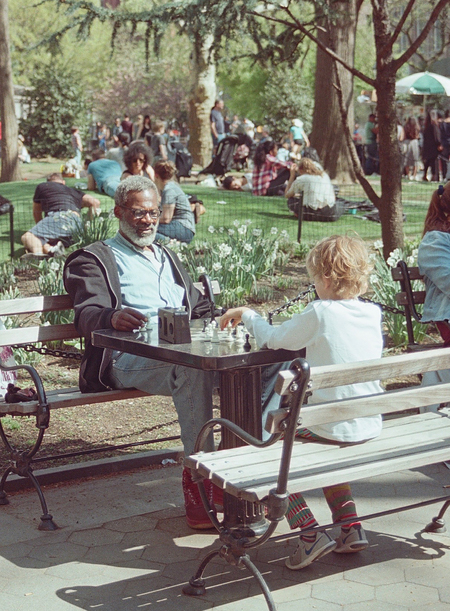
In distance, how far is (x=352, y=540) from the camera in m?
3.62

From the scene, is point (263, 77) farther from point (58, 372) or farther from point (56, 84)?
point (58, 372)

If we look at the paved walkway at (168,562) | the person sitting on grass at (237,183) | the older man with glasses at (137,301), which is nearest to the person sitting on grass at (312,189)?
the person sitting on grass at (237,183)

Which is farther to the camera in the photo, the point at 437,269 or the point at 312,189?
the point at 312,189

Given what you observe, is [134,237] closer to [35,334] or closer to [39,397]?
[35,334]

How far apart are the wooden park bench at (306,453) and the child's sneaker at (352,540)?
0.35m

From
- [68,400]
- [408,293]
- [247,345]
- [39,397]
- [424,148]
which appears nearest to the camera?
[247,345]

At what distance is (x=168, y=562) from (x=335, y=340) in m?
1.13

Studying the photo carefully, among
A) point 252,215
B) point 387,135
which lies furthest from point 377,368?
point 252,215

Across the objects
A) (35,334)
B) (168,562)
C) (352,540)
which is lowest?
(168,562)

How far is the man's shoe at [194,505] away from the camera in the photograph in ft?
12.9

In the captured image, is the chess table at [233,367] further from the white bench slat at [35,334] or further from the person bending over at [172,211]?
the person bending over at [172,211]

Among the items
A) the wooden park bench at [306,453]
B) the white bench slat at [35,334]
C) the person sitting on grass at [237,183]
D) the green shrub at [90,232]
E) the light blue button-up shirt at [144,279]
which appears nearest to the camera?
the wooden park bench at [306,453]

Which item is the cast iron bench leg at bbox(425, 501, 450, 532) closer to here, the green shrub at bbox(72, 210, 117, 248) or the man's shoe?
the man's shoe

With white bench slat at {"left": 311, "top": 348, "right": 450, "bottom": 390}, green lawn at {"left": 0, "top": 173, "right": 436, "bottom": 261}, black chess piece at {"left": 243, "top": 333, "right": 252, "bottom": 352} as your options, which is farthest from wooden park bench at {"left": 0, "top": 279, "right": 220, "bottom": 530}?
green lawn at {"left": 0, "top": 173, "right": 436, "bottom": 261}
